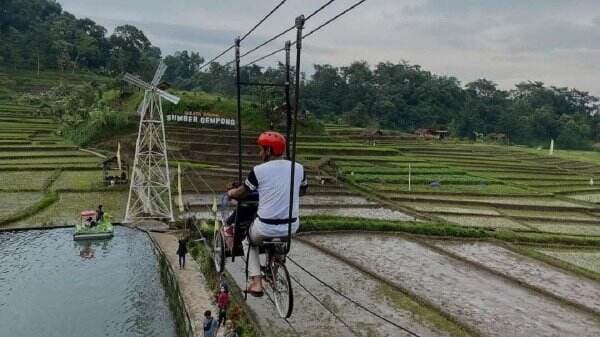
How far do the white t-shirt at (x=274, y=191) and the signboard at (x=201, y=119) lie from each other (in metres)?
42.7

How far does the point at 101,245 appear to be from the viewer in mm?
20047

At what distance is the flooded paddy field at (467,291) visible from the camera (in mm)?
12109

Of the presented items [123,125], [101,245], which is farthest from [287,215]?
[123,125]

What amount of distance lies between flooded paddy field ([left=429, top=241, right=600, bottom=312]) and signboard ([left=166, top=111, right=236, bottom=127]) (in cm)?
3093

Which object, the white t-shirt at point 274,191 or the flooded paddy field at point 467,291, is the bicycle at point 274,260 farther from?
the flooded paddy field at point 467,291

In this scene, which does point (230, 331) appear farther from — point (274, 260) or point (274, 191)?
point (274, 191)

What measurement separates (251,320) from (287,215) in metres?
5.96

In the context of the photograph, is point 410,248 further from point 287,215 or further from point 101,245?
point 287,215

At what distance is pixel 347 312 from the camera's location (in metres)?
12.5

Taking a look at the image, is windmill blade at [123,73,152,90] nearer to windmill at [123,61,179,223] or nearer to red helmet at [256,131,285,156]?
windmill at [123,61,179,223]

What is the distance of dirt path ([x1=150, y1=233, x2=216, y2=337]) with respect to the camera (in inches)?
483

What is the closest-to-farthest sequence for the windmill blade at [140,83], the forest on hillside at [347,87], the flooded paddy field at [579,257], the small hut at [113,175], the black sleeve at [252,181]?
1. the black sleeve at [252,181]
2. the flooded paddy field at [579,257]
3. the windmill blade at [140,83]
4. the small hut at [113,175]
5. the forest on hillside at [347,87]

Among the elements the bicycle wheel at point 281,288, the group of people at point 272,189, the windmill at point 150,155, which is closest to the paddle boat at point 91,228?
the windmill at point 150,155

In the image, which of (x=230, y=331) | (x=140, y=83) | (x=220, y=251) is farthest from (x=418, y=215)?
(x=220, y=251)
